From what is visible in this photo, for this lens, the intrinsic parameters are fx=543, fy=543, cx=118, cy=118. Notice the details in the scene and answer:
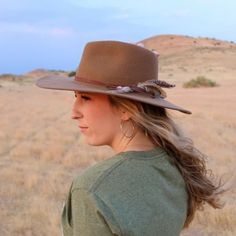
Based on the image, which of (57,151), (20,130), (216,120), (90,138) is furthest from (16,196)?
(216,120)

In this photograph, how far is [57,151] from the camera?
1026 centimetres

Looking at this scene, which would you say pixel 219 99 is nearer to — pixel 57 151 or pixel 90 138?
pixel 57 151

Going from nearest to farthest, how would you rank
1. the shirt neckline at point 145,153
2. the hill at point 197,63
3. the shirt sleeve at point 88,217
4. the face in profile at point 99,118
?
the shirt sleeve at point 88,217 → the shirt neckline at point 145,153 → the face in profile at point 99,118 → the hill at point 197,63

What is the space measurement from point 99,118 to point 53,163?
25.9 ft

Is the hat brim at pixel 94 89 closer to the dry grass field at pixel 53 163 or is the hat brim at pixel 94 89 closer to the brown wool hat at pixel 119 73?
the brown wool hat at pixel 119 73

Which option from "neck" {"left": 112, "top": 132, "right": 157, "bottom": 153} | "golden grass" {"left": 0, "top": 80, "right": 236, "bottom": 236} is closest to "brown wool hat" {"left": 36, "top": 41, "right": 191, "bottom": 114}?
"neck" {"left": 112, "top": 132, "right": 157, "bottom": 153}

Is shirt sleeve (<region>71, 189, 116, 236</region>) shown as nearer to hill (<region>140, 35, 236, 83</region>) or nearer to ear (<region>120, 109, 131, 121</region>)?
ear (<region>120, 109, 131, 121</region>)

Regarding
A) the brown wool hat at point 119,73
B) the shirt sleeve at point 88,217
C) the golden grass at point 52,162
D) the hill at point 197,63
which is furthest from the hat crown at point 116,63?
the hill at point 197,63

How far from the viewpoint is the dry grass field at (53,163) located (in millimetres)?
5742

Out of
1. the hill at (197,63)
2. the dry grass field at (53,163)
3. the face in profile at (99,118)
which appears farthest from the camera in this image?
the hill at (197,63)

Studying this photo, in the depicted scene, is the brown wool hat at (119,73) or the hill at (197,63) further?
the hill at (197,63)

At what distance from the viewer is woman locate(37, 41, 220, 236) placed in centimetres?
141

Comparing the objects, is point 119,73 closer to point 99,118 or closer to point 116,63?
point 116,63

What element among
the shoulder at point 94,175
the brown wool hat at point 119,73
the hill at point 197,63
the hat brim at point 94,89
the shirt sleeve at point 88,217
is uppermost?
the brown wool hat at point 119,73
